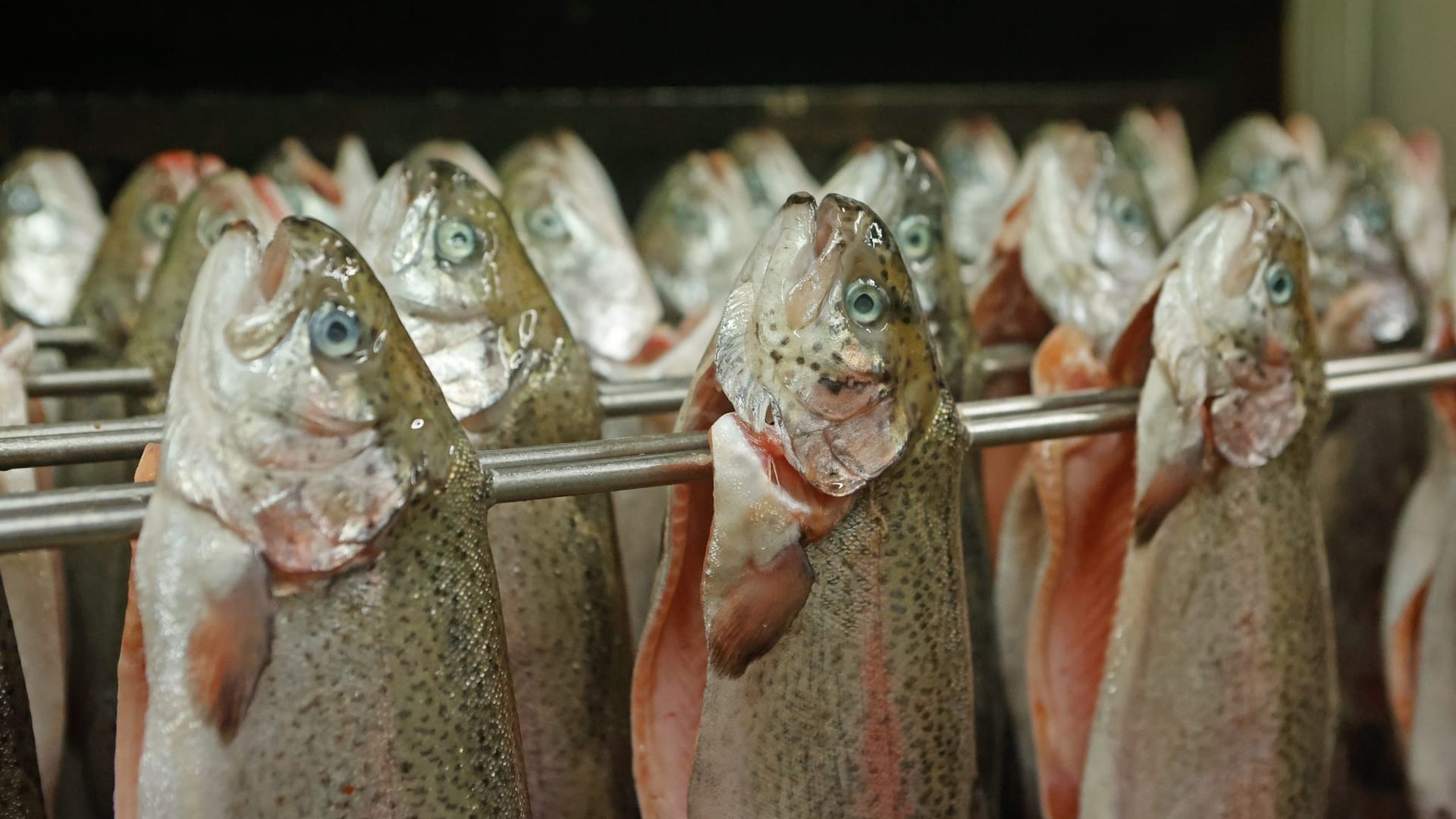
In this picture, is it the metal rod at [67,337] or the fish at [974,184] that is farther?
the fish at [974,184]

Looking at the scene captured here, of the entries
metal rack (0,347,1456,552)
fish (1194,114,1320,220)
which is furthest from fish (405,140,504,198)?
fish (1194,114,1320,220)

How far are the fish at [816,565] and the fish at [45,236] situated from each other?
3.43 ft

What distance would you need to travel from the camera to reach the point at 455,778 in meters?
0.96

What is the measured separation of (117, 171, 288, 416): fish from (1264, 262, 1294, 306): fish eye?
3.68ft

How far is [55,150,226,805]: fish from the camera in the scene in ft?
4.41

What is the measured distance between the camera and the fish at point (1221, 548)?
1249mm

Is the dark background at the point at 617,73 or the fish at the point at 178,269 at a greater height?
the dark background at the point at 617,73

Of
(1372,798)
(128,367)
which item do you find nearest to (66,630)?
(128,367)

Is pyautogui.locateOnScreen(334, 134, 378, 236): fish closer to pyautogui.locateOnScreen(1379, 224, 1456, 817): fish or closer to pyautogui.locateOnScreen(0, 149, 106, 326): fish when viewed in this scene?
pyautogui.locateOnScreen(0, 149, 106, 326): fish

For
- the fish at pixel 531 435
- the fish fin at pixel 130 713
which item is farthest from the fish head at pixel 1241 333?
the fish fin at pixel 130 713

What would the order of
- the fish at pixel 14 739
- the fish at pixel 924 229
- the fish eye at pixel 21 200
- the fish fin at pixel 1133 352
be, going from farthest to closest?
the fish eye at pixel 21 200 < the fish at pixel 924 229 < the fish fin at pixel 1133 352 < the fish at pixel 14 739

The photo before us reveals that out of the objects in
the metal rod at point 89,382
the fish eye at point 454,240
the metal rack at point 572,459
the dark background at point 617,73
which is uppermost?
the dark background at point 617,73

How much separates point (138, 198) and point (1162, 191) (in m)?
1.74

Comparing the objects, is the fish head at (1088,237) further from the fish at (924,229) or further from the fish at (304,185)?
the fish at (304,185)
